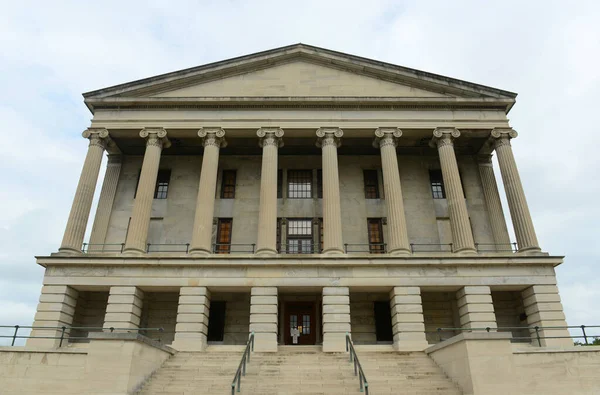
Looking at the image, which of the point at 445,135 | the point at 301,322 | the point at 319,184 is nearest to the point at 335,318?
the point at 301,322

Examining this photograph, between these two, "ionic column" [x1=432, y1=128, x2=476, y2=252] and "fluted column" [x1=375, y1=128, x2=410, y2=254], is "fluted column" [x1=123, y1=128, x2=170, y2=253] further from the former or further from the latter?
"ionic column" [x1=432, y1=128, x2=476, y2=252]

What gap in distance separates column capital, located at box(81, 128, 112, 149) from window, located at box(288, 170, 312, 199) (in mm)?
11910

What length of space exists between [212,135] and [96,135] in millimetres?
7113

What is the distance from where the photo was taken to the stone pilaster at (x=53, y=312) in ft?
71.0

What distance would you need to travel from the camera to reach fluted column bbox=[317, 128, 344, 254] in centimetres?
2382

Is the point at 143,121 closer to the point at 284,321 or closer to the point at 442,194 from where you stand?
the point at 284,321

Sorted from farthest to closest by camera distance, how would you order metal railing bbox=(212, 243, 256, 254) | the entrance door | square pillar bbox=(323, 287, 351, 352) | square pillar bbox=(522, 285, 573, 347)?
metal railing bbox=(212, 243, 256, 254)
the entrance door
square pillar bbox=(522, 285, 573, 347)
square pillar bbox=(323, 287, 351, 352)

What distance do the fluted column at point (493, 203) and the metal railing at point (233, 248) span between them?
49.5 ft

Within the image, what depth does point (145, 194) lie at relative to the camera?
24906 mm

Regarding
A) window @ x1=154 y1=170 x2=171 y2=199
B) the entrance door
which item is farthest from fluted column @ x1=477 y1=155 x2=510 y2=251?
window @ x1=154 y1=170 x2=171 y2=199

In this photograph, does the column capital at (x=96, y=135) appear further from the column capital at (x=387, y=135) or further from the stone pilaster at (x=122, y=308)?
the column capital at (x=387, y=135)

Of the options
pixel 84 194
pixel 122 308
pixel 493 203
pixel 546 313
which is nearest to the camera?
pixel 546 313

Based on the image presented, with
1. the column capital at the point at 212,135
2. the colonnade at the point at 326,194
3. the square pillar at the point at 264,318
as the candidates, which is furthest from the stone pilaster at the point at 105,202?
the square pillar at the point at 264,318

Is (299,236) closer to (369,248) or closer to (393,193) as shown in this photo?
(369,248)
